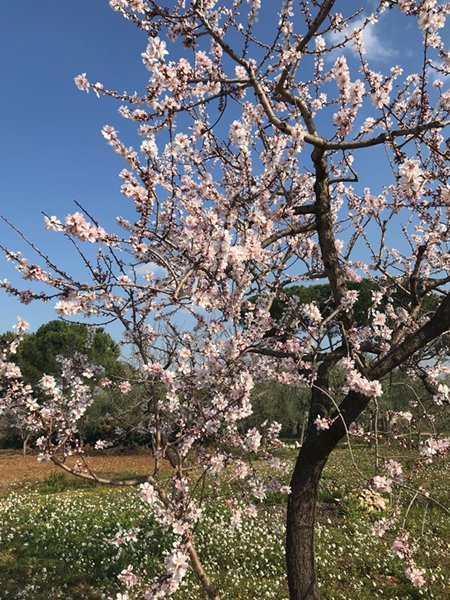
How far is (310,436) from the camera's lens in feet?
17.1

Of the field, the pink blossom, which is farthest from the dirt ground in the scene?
the pink blossom

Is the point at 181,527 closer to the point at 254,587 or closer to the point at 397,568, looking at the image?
the point at 254,587

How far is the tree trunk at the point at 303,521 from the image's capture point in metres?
5.04

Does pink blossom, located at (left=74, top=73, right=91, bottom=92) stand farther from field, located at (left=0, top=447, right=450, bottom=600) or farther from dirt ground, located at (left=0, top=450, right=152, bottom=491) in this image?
dirt ground, located at (left=0, top=450, right=152, bottom=491)

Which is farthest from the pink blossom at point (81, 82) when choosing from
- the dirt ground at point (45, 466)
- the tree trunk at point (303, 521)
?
the dirt ground at point (45, 466)

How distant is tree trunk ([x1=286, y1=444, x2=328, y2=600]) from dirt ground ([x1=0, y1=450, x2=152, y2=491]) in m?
13.4

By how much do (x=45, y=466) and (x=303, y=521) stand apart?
21330 mm

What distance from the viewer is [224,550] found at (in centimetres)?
755

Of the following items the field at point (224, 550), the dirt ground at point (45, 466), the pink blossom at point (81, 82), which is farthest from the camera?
the dirt ground at point (45, 466)

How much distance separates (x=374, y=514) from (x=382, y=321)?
693 centimetres

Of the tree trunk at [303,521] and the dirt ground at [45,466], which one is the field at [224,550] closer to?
the tree trunk at [303,521]

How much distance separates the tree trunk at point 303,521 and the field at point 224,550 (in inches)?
35.7

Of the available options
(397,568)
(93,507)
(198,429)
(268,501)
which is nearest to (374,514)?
(268,501)

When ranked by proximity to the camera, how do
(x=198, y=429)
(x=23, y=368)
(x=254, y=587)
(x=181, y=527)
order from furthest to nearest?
(x=23, y=368) → (x=254, y=587) → (x=198, y=429) → (x=181, y=527)
